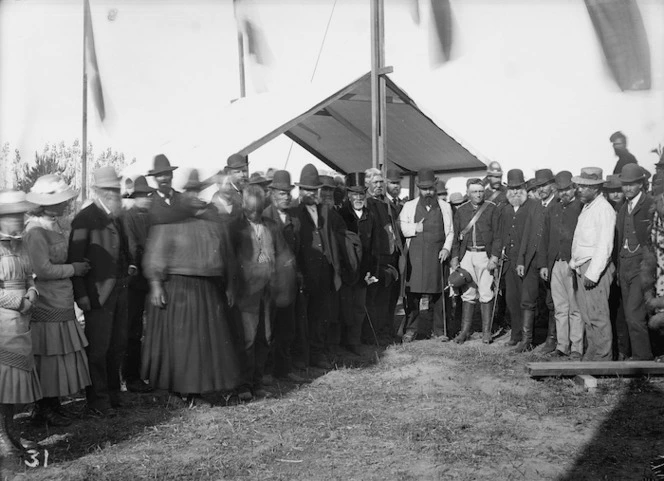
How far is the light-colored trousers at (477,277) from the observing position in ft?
27.8

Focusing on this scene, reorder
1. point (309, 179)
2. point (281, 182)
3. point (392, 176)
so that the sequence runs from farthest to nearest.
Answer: point (392, 176) < point (309, 179) < point (281, 182)

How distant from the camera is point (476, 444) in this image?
480 cm

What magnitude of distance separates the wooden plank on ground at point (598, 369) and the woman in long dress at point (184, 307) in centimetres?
288

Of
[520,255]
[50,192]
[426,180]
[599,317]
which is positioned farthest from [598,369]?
[50,192]

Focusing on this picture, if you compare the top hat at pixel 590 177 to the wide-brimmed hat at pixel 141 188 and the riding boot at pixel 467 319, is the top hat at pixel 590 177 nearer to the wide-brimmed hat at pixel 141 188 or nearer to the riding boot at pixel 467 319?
the riding boot at pixel 467 319

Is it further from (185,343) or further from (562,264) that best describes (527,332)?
(185,343)

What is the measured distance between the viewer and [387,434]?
16.5 ft

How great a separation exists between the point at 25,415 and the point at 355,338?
367cm

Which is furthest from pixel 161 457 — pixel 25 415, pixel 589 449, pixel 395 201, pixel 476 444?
pixel 395 201

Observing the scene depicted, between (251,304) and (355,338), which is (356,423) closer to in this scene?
(251,304)

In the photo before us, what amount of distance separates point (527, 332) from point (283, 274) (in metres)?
3.15

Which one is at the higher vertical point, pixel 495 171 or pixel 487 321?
pixel 495 171

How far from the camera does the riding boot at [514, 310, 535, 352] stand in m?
8.01

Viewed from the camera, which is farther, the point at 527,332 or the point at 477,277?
the point at 477,277
